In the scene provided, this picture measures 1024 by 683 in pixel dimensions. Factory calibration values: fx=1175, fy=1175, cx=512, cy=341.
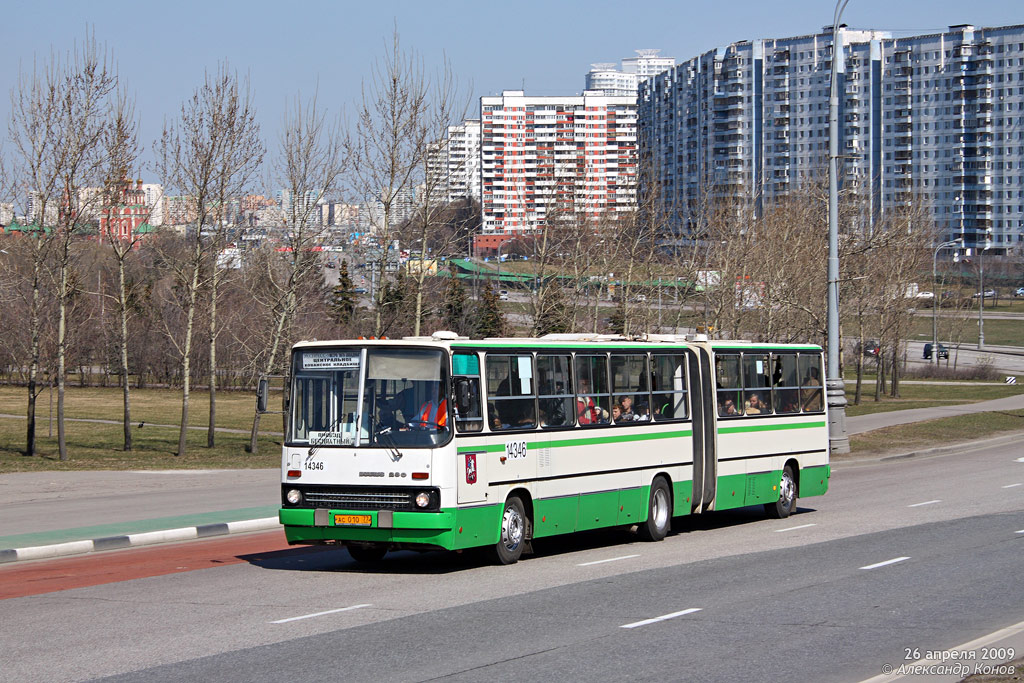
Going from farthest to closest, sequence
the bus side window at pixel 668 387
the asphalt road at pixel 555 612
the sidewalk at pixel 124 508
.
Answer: the bus side window at pixel 668 387, the sidewalk at pixel 124 508, the asphalt road at pixel 555 612

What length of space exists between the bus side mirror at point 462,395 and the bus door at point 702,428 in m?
5.33

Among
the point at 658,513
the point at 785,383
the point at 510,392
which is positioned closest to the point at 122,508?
the point at 510,392

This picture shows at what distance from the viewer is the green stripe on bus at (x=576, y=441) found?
13539 mm

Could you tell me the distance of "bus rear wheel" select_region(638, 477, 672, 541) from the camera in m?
16.5

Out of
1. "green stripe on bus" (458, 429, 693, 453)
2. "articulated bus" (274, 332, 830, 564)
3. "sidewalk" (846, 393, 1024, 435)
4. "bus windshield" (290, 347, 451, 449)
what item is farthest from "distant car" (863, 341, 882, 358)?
"bus windshield" (290, 347, 451, 449)

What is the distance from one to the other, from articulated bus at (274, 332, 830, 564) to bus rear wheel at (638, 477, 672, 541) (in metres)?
0.03

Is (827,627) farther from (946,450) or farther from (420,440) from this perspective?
(946,450)

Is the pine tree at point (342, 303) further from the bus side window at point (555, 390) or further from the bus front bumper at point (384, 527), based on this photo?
the bus front bumper at point (384, 527)

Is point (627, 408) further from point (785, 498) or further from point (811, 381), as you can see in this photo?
point (811, 381)

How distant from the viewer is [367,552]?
14266 mm

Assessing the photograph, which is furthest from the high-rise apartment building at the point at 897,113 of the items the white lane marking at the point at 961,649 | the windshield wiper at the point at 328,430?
the white lane marking at the point at 961,649

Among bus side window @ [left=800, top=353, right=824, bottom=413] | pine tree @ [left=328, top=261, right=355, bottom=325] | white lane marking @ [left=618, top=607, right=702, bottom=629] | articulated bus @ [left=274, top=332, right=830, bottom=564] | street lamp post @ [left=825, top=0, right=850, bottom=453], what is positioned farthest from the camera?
pine tree @ [left=328, top=261, right=355, bottom=325]

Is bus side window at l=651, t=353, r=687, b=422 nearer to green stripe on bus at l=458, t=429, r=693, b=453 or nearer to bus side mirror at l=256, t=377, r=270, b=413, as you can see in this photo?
green stripe on bus at l=458, t=429, r=693, b=453

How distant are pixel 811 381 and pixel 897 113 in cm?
15971
